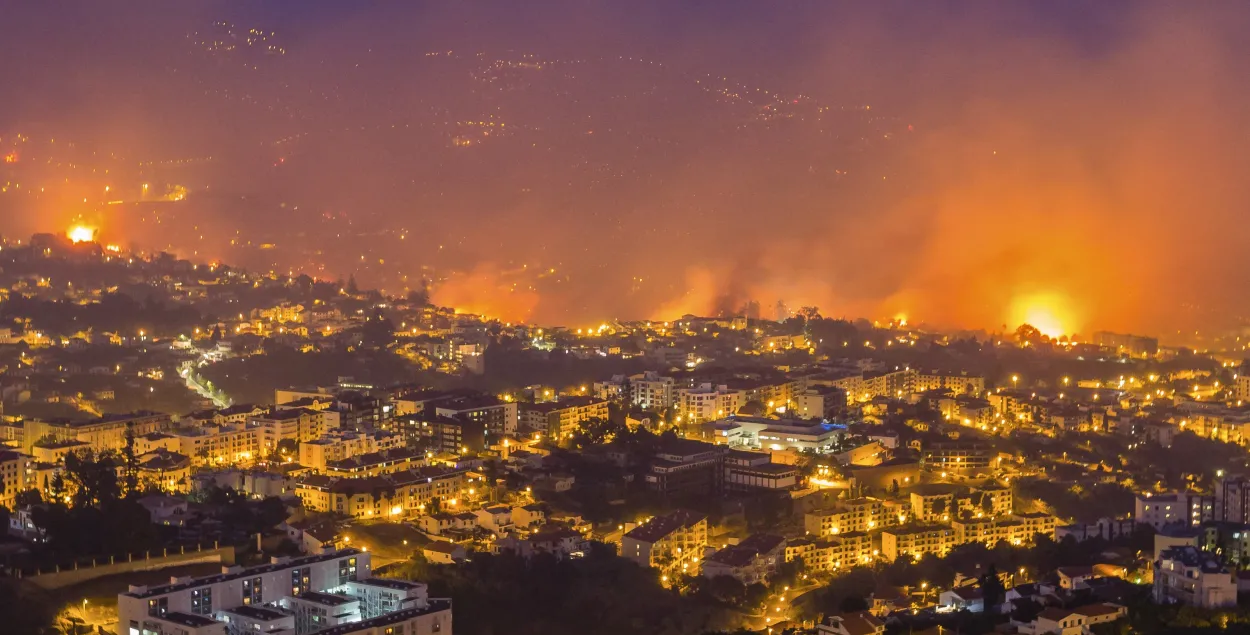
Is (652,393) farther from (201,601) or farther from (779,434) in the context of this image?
(201,601)

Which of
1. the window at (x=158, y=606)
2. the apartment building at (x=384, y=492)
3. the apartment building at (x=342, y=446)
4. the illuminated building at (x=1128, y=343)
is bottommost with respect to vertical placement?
the window at (x=158, y=606)

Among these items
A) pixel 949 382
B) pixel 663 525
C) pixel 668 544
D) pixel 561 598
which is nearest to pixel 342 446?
pixel 663 525

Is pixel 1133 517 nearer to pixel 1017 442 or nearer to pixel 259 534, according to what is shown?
pixel 1017 442

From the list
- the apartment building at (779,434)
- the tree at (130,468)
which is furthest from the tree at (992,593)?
the tree at (130,468)

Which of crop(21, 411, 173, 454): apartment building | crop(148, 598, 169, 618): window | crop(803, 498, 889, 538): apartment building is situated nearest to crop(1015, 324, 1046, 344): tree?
crop(803, 498, 889, 538): apartment building

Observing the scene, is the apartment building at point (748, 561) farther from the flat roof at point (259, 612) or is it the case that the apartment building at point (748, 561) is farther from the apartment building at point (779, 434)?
the flat roof at point (259, 612)

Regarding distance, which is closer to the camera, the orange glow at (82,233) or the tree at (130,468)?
the tree at (130,468)
